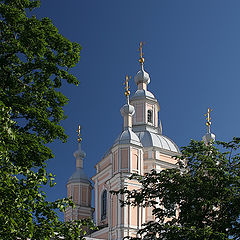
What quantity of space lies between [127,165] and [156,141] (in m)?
4.62

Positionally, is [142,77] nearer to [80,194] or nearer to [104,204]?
[80,194]

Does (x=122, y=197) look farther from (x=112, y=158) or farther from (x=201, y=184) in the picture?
(x=201, y=184)

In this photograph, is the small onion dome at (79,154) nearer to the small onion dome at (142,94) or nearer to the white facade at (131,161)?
the white facade at (131,161)

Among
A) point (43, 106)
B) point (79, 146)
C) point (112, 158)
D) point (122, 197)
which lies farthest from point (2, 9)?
point (79, 146)

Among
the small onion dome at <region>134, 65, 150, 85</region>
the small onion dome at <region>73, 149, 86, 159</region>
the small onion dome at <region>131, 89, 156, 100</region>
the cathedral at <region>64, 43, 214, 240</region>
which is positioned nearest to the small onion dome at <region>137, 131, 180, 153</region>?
the cathedral at <region>64, 43, 214, 240</region>

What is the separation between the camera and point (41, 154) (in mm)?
13719

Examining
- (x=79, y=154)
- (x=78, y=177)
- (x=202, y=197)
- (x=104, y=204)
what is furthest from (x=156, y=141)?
(x=202, y=197)

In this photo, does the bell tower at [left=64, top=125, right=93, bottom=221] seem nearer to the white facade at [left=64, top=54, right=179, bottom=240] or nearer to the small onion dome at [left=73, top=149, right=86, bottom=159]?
the small onion dome at [left=73, top=149, right=86, bottom=159]

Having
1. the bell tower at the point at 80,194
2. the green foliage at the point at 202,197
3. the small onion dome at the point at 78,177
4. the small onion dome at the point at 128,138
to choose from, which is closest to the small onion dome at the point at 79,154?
the small onion dome at the point at 78,177

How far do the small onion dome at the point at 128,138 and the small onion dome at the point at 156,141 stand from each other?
7.37 ft

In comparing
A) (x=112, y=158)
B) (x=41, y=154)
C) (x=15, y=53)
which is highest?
(x=112, y=158)

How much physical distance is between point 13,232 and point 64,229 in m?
1.64

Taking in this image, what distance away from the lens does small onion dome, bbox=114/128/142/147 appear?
37.4 metres

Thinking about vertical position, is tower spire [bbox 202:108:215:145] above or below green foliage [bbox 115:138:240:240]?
above
